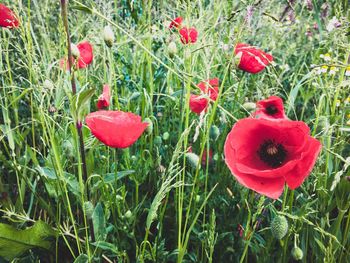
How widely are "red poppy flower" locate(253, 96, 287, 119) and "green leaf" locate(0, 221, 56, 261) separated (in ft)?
1.54

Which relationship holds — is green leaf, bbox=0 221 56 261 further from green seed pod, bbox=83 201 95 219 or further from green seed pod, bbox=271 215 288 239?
green seed pod, bbox=271 215 288 239

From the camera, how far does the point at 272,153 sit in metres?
0.71

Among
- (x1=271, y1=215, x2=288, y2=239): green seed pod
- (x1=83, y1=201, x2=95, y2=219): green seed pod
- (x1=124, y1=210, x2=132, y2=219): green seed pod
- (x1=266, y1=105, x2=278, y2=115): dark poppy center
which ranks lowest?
(x1=124, y1=210, x2=132, y2=219): green seed pod

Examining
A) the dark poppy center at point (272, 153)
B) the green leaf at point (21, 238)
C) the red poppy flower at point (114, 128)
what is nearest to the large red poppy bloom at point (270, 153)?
the dark poppy center at point (272, 153)

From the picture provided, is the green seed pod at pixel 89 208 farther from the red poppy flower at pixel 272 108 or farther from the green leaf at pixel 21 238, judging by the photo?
the red poppy flower at pixel 272 108

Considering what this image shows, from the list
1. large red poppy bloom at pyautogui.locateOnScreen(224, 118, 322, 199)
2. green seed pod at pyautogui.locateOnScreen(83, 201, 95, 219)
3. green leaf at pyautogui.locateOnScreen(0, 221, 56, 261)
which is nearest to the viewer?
large red poppy bloom at pyautogui.locateOnScreen(224, 118, 322, 199)

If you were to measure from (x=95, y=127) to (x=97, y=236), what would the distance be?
225 mm

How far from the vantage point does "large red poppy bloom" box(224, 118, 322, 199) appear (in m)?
0.57

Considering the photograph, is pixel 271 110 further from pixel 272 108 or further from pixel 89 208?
pixel 89 208

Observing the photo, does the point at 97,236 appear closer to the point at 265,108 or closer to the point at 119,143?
the point at 119,143

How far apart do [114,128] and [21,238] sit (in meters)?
0.34

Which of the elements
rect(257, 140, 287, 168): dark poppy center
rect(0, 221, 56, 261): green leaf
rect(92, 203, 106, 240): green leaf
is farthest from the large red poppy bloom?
rect(0, 221, 56, 261): green leaf

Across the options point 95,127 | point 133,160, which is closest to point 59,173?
point 95,127

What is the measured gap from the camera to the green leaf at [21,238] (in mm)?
819
